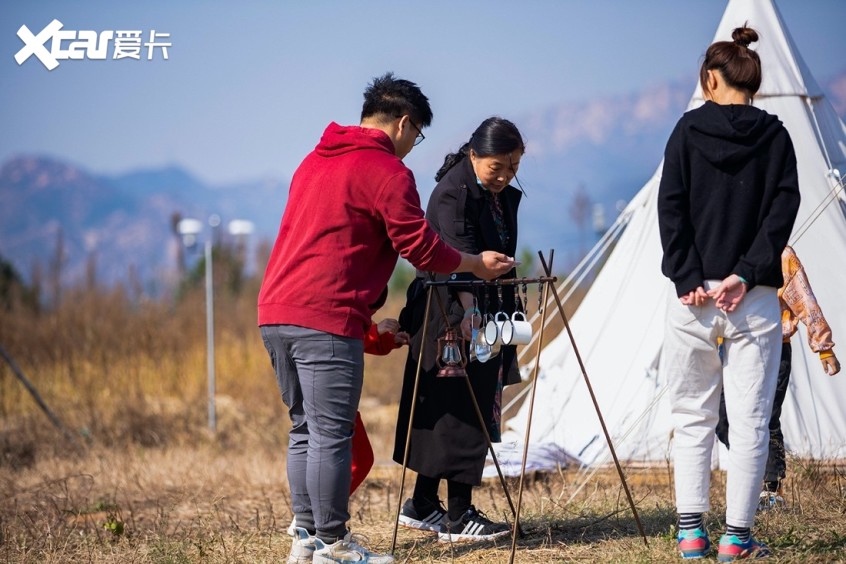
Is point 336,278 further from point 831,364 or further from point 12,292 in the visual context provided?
point 12,292

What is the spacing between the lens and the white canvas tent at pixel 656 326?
222 inches

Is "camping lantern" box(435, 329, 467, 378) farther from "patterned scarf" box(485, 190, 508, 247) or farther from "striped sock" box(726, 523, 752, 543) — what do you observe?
"striped sock" box(726, 523, 752, 543)

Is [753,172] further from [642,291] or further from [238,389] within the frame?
[238,389]

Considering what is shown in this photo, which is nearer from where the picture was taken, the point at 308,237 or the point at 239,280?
the point at 308,237

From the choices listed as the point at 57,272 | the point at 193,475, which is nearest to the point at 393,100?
the point at 193,475

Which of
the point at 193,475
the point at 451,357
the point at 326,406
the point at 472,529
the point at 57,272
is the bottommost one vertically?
the point at 193,475

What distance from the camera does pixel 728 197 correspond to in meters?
3.36

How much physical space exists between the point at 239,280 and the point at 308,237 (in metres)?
14.3

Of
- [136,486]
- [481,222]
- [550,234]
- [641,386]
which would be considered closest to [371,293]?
[481,222]

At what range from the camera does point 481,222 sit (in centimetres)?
407

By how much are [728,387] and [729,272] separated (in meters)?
0.37

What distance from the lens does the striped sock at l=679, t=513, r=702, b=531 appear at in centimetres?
349

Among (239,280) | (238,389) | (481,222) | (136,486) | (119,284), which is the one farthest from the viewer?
(239,280)

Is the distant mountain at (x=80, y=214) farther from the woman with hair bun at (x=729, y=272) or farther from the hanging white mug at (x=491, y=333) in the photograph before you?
the woman with hair bun at (x=729, y=272)
